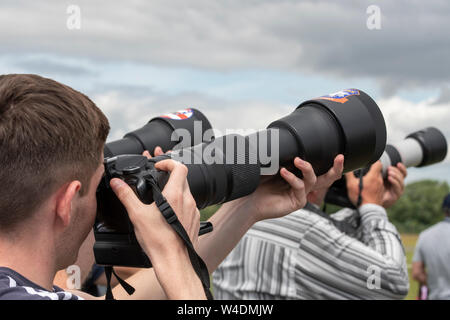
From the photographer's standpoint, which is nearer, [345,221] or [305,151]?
[305,151]

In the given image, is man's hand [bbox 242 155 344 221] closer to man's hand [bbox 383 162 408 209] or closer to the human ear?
the human ear

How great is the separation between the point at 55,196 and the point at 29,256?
0.16 metres

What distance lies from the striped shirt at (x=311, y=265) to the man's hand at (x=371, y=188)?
45 cm

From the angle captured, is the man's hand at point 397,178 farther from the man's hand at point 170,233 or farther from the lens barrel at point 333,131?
the man's hand at point 170,233

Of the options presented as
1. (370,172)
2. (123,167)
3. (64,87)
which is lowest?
(370,172)

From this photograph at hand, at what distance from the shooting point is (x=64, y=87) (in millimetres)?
1382

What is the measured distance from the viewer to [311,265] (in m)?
2.67

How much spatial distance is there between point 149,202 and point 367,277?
159 cm

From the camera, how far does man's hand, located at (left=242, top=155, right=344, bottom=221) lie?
2121 millimetres

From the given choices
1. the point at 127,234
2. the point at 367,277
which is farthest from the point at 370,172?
the point at 127,234

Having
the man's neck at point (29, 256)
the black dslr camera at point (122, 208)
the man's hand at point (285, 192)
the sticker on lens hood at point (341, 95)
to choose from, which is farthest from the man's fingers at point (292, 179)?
the man's neck at point (29, 256)

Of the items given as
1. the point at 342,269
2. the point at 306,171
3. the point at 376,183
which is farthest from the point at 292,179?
the point at 376,183

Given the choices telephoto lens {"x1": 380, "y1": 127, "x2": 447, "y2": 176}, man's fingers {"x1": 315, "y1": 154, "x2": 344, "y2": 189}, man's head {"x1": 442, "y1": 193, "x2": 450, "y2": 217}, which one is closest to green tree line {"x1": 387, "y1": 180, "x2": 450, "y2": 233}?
man's head {"x1": 442, "y1": 193, "x2": 450, "y2": 217}
